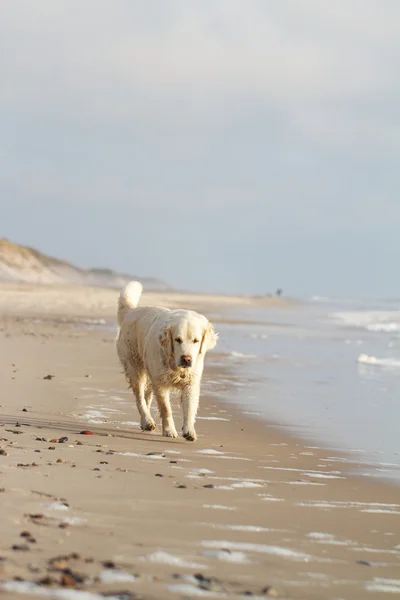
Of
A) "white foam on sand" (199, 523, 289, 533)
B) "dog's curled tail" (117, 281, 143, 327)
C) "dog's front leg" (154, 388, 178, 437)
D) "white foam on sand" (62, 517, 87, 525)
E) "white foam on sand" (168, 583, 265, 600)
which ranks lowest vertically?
"white foam on sand" (168, 583, 265, 600)

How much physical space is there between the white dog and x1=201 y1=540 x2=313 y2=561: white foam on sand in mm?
3611

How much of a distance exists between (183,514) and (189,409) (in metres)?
3.25

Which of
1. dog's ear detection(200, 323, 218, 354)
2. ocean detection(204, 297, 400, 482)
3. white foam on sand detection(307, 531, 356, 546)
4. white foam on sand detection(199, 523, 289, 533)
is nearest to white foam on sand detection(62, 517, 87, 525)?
white foam on sand detection(199, 523, 289, 533)

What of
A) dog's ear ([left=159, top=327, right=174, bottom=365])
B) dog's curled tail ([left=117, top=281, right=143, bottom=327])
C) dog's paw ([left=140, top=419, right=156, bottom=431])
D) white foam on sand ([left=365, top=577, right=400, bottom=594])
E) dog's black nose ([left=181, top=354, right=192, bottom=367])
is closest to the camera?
white foam on sand ([left=365, top=577, right=400, bottom=594])

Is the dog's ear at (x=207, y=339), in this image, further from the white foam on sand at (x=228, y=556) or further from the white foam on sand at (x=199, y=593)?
the white foam on sand at (x=199, y=593)

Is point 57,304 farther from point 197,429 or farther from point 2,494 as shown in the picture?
point 2,494

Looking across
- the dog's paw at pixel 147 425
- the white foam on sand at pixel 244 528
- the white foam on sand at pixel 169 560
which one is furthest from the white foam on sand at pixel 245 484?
the dog's paw at pixel 147 425

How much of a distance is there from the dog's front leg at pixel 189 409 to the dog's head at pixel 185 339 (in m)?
0.26

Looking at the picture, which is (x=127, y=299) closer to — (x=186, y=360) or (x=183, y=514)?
(x=186, y=360)

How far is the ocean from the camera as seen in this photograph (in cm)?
882

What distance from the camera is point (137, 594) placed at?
356 cm

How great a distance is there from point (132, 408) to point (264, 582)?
21.5ft

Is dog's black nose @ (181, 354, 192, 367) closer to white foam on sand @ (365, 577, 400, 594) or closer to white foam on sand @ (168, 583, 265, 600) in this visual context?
white foam on sand @ (365, 577, 400, 594)

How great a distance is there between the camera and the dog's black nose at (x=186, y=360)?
7.95m
